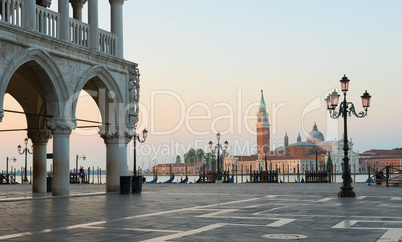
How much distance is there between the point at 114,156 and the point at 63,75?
178 inches

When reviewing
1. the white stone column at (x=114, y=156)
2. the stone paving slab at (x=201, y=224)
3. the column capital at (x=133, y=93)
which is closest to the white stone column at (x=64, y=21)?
the column capital at (x=133, y=93)

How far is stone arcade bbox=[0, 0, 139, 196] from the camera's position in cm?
1725

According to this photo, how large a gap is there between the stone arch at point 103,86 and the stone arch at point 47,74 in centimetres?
53

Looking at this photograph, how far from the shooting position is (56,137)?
19172 mm

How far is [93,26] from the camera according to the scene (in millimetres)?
20750

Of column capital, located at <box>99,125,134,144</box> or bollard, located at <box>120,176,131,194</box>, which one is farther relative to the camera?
column capital, located at <box>99,125,134,144</box>

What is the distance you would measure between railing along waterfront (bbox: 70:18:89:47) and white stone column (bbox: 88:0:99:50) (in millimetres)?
159

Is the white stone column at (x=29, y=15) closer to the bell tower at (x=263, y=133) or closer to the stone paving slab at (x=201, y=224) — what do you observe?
the stone paving slab at (x=201, y=224)

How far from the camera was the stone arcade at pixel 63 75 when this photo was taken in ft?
56.6

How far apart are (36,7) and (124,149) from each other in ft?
22.5

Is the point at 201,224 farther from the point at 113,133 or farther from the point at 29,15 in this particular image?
the point at 113,133

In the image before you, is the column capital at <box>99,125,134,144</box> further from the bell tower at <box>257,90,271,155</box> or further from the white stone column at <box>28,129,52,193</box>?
the bell tower at <box>257,90,271,155</box>

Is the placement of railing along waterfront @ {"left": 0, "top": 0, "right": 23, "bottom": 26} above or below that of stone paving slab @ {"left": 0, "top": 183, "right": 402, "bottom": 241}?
above

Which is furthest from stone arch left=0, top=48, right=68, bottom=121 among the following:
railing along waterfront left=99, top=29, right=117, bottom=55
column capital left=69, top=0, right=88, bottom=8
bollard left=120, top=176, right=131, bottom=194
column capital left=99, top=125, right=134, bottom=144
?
column capital left=69, top=0, right=88, bottom=8
